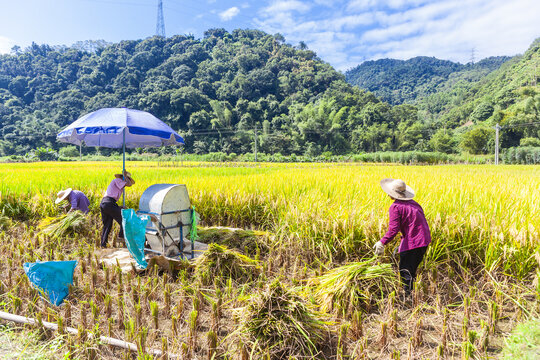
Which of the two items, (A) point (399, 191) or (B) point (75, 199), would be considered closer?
(A) point (399, 191)

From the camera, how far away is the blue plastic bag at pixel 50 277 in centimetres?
300

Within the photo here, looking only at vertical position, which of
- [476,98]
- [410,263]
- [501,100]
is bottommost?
[410,263]

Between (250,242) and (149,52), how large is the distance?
9085cm

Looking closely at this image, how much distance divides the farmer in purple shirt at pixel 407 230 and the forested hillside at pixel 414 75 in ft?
340

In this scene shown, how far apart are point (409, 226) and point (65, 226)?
16.9ft

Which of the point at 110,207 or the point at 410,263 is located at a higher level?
the point at 110,207

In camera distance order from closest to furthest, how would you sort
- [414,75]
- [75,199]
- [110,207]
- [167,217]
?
1. [167,217]
2. [110,207]
3. [75,199]
4. [414,75]

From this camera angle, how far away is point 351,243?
3.77 m

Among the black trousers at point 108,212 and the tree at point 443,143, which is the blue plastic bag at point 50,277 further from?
the tree at point 443,143

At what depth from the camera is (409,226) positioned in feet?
9.63

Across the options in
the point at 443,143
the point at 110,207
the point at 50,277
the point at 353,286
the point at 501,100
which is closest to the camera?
the point at 353,286

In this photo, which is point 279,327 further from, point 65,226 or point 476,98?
point 476,98

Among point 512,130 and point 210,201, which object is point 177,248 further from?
point 512,130

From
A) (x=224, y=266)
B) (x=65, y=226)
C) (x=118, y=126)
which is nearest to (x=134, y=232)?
(x=224, y=266)
